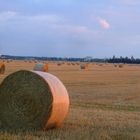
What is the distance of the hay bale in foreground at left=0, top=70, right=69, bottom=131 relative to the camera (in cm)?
1059

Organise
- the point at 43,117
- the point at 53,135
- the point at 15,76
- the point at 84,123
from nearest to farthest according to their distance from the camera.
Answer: the point at 53,135 < the point at 43,117 < the point at 15,76 < the point at 84,123

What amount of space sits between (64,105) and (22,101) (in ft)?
3.56

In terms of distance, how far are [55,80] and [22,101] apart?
40.0 inches

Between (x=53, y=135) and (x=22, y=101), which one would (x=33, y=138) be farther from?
(x=22, y=101)

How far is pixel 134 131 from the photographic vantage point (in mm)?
10812

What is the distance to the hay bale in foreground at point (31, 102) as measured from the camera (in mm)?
10586

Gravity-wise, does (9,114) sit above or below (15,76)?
below

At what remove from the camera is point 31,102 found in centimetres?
1081

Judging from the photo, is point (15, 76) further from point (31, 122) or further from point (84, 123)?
point (84, 123)

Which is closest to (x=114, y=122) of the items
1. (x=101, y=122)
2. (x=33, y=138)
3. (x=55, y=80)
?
(x=101, y=122)

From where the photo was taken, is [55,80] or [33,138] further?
[55,80]

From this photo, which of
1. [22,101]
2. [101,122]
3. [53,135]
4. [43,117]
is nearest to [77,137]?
[53,135]

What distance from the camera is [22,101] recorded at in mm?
10922

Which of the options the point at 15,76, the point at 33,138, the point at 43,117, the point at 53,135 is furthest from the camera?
the point at 15,76
